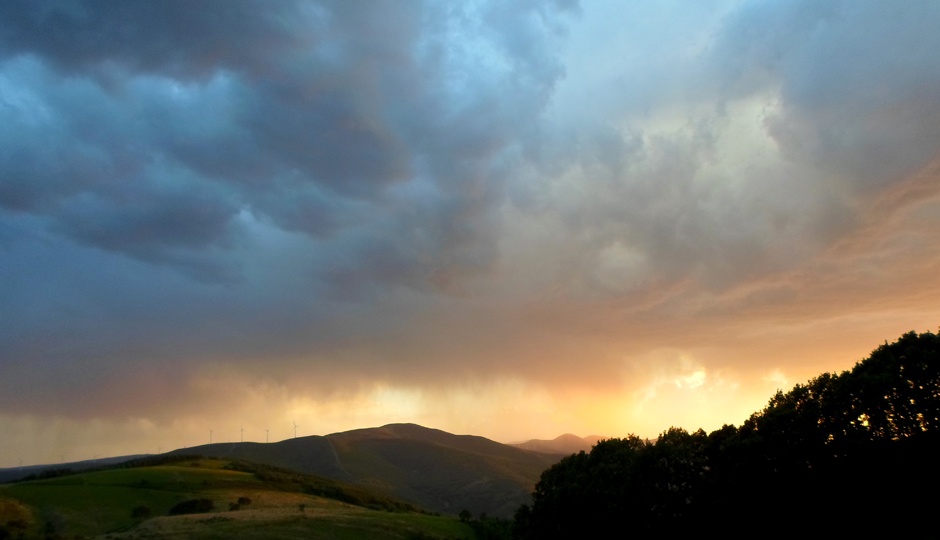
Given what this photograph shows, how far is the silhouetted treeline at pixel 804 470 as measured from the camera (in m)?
58.2

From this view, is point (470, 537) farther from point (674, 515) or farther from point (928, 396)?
point (928, 396)

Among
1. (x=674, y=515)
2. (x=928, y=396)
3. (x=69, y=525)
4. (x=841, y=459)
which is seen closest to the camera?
(x=928, y=396)

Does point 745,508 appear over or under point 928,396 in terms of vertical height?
under

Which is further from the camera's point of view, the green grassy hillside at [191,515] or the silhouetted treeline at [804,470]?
the green grassy hillside at [191,515]

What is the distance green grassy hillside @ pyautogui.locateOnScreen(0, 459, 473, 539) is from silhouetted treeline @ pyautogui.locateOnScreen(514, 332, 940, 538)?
90.9 ft

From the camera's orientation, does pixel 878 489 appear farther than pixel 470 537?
No

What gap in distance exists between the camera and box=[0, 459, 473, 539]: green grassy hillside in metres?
72.5

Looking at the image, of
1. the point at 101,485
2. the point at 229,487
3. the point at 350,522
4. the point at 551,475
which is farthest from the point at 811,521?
the point at 101,485

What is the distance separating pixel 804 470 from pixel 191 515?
76934mm

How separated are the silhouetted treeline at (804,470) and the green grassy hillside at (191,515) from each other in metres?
27.7

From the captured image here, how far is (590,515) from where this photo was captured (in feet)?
250

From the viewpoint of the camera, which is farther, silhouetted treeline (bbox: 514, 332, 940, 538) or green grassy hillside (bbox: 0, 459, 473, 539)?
green grassy hillside (bbox: 0, 459, 473, 539)

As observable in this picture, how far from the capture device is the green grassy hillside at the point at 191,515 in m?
72.5

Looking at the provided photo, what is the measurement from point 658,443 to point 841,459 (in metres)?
20.1
